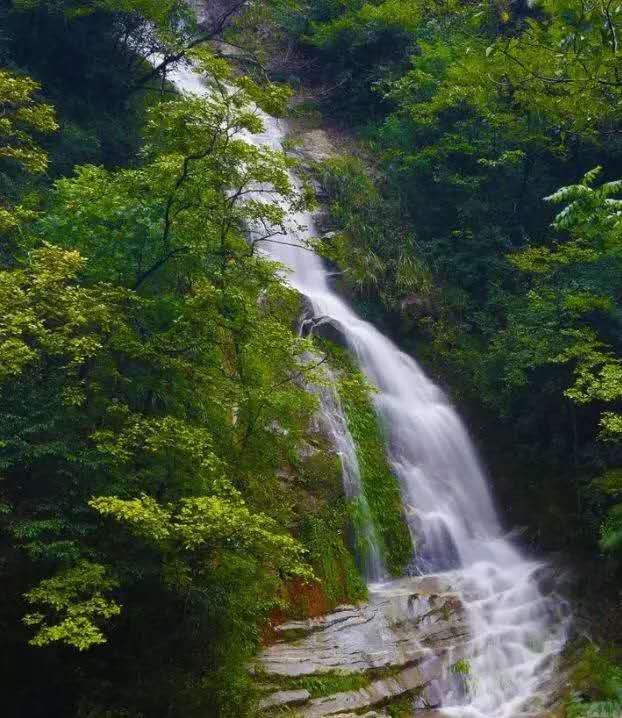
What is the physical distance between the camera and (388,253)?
58.6 ft

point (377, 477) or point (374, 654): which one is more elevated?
point (377, 477)

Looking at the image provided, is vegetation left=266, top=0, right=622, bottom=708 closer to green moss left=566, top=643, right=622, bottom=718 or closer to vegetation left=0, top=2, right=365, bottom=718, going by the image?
green moss left=566, top=643, right=622, bottom=718

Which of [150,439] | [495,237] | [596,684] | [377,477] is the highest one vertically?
[495,237]

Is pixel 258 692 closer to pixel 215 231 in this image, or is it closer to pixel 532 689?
pixel 532 689

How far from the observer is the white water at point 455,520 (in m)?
8.88

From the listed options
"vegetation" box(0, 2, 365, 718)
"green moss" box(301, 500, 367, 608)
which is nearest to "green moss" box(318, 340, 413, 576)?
"green moss" box(301, 500, 367, 608)

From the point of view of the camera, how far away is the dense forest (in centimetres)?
620

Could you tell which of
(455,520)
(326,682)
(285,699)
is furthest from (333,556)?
(455,520)

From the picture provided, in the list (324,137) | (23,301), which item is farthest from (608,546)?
(324,137)

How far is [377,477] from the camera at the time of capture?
1186cm

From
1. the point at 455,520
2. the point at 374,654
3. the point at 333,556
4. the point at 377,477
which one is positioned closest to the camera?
the point at 374,654

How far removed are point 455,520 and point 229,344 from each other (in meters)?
5.95

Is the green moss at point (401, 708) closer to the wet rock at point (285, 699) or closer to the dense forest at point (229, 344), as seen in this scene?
the wet rock at point (285, 699)

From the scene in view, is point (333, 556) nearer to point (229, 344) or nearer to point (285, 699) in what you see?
point (285, 699)
